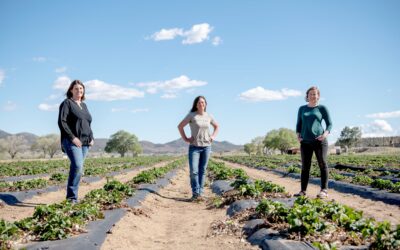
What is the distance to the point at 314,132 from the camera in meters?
9.06

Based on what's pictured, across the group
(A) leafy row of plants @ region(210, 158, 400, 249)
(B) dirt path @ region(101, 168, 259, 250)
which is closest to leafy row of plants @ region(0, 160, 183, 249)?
(B) dirt path @ region(101, 168, 259, 250)

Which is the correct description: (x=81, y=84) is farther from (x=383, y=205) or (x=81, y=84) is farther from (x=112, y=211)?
(x=383, y=205)

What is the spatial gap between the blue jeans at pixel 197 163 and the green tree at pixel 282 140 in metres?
100

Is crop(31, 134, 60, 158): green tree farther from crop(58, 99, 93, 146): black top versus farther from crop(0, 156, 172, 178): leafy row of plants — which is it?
crop(58, 99, 93, 146): black top

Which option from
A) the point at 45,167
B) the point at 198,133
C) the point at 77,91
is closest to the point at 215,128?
the point at 198,133

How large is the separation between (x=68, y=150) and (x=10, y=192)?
4741 mm

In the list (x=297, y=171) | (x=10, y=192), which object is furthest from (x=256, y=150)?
(x=10, y=192)

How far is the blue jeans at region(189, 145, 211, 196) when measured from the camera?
10.1 metres

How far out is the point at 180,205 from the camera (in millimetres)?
10352

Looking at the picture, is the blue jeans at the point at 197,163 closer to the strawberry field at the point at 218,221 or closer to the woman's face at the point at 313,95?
the strawberry field at the point at 218,221

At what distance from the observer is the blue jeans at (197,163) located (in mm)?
10125

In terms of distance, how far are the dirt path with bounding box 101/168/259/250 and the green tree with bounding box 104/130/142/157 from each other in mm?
114609

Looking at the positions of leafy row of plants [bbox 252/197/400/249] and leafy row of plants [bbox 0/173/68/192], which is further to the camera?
leafy row of plants [bbox 0/173/68/192]

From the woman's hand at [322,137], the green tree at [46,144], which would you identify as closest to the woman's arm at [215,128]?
the woman's hand at [322,137]
